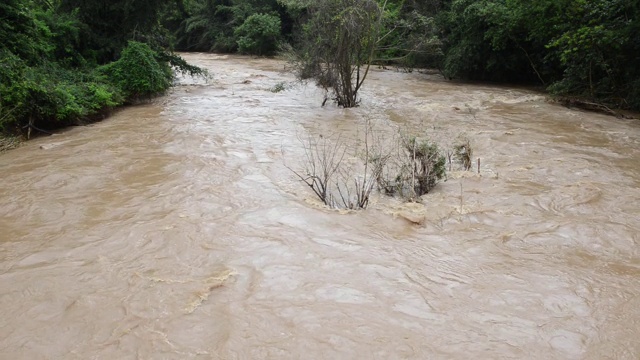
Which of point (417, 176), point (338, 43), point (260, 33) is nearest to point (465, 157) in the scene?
point (417, 176)

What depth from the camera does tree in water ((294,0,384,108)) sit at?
41.0 feet

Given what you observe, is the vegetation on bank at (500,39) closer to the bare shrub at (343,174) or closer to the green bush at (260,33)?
the bare shrub at (343,174)

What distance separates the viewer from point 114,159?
335 inches

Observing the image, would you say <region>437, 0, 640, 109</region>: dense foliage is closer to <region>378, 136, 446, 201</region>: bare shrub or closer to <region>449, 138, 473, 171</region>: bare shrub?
<region>449, 138, 473, 171</region>: bare shrub

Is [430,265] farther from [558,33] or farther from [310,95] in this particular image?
[558,33]

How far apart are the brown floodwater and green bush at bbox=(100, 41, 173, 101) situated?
16.5 feet

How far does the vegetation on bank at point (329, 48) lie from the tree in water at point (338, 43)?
0.10 feet

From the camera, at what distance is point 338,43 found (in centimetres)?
1289

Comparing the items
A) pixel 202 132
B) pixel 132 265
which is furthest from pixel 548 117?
pixel 132 265

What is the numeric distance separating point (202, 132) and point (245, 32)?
26.0 m

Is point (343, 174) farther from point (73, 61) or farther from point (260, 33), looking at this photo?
point (260, 33)

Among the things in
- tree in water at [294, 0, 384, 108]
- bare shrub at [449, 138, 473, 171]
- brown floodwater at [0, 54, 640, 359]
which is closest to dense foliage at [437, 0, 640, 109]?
brown floodwater at [0, 54, 640, 359]

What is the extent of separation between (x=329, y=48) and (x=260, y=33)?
21.7 metres

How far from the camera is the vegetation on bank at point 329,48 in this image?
11.1 meters
